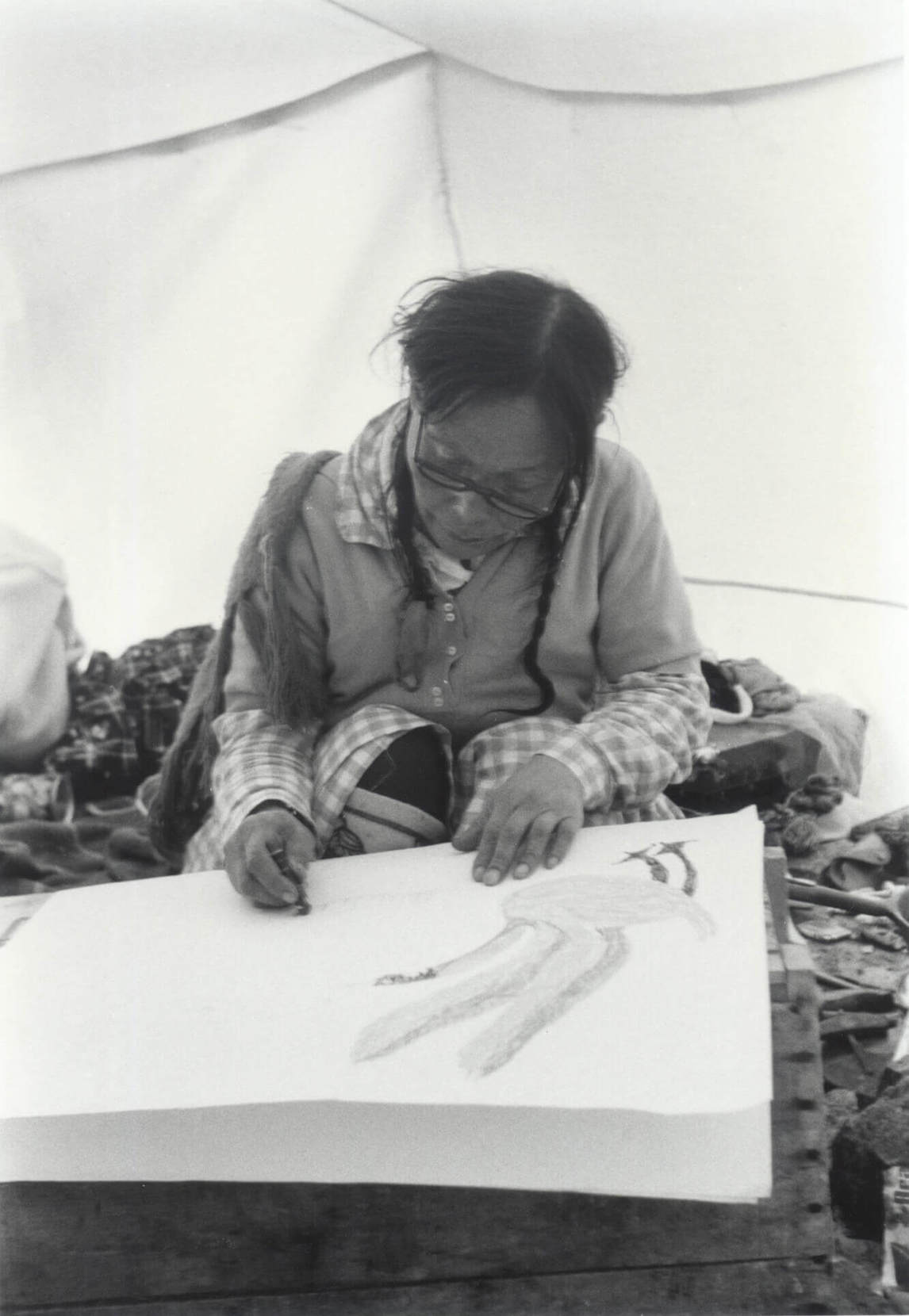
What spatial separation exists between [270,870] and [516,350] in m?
0.53

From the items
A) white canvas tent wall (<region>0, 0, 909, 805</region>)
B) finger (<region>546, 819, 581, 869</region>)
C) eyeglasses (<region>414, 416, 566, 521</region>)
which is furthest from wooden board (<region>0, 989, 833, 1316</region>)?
white canvas tent wall (<region>0, 0, 909, 805</region>)

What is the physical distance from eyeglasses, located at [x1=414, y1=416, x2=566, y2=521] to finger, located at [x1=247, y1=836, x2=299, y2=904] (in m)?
0.38

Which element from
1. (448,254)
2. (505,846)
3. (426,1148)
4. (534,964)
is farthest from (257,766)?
(448,254)

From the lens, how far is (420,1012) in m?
0.99

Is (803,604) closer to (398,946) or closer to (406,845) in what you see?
(406,845)

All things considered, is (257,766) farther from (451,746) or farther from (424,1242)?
(424,1242)

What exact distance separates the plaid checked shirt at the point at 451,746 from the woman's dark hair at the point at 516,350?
0.66 feet

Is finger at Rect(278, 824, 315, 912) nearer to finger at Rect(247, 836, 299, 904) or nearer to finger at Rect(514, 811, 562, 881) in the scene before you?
finger at Rect(247, 836, 299, 904)

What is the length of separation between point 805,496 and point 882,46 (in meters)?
0.78

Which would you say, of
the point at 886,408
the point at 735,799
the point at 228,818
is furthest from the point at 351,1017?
the point at 886,408

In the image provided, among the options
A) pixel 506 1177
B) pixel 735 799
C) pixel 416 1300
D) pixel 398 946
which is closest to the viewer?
pixel 506 1177

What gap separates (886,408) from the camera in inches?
94.8

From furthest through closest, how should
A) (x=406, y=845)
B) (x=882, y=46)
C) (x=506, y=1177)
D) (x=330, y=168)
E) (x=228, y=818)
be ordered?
(x=330, y=168) → (x=882, y=46) → (x=406, y=845) → (x=228, y=818) → (x=506, y=1177)

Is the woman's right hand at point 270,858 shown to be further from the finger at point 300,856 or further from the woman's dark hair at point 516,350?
the woman's dark hair at point 516,350
